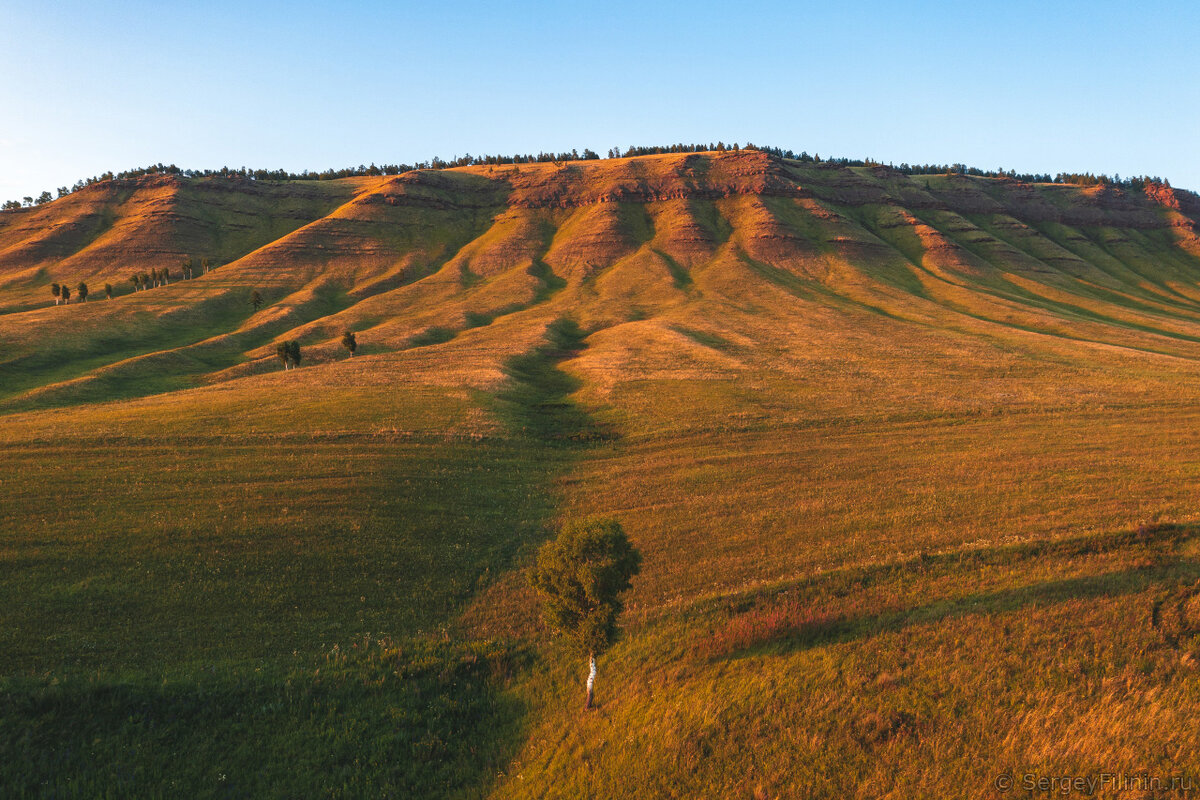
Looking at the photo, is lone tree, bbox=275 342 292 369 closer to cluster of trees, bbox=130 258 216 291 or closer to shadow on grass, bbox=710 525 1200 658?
shadow on grass, bbox=710 525 1200 658

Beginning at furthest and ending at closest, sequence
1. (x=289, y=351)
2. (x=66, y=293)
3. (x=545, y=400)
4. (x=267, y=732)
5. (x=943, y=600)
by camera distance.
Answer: (x=66, y=293)
(x=289, y=351)
(x=545, y=400)
(x=943, y=600)
(x=267, y=732)

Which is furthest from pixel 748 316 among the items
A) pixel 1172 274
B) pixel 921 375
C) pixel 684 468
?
pixel 1172 274

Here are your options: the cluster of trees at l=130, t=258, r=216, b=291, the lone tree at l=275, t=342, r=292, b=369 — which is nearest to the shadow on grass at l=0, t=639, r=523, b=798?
the lone tree at l=275, t=342, r=292, b=369

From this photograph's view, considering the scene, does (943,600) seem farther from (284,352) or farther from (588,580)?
(284,352)

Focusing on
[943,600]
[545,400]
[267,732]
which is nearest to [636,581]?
[943,600]

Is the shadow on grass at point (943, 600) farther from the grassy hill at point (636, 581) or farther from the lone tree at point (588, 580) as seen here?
the lone tree at point (588, 580)

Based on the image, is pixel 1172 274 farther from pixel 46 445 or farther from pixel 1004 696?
pixel 46 445
